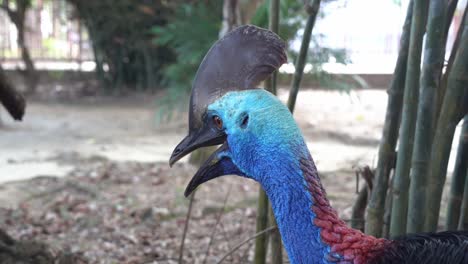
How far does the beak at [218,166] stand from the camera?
1847 millimetres

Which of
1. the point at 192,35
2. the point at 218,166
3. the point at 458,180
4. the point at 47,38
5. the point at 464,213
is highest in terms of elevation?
the point at 192,35

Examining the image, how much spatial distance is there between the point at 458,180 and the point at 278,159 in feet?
3.44

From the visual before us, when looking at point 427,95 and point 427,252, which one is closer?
point 427,252

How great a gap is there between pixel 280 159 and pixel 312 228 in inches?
7.9

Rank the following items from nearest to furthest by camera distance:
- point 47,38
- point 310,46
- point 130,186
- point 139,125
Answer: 1. point 130,186
2. point 310,46
3. point 139,125
4. point 47,38

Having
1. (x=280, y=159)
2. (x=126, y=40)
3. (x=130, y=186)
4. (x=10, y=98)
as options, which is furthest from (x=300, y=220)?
(x=126, y=40)

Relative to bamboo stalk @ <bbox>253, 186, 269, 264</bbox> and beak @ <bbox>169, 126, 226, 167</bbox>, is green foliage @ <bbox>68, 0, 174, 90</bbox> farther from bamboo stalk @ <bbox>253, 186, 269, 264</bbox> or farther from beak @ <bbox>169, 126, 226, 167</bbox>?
beak @ <bbox>169, 126, 226, 167</bbox>

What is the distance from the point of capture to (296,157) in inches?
66.4

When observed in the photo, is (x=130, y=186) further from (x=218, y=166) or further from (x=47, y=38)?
(x=47, y=38)

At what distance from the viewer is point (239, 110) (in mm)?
1748

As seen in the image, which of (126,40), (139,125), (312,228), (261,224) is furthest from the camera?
(126,40)

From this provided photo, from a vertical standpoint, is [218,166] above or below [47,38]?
below

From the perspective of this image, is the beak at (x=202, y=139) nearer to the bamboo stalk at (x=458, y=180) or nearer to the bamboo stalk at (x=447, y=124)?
the bamboo stalk at (x=447, y=124)

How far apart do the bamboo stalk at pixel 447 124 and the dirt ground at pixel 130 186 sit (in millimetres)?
1066
